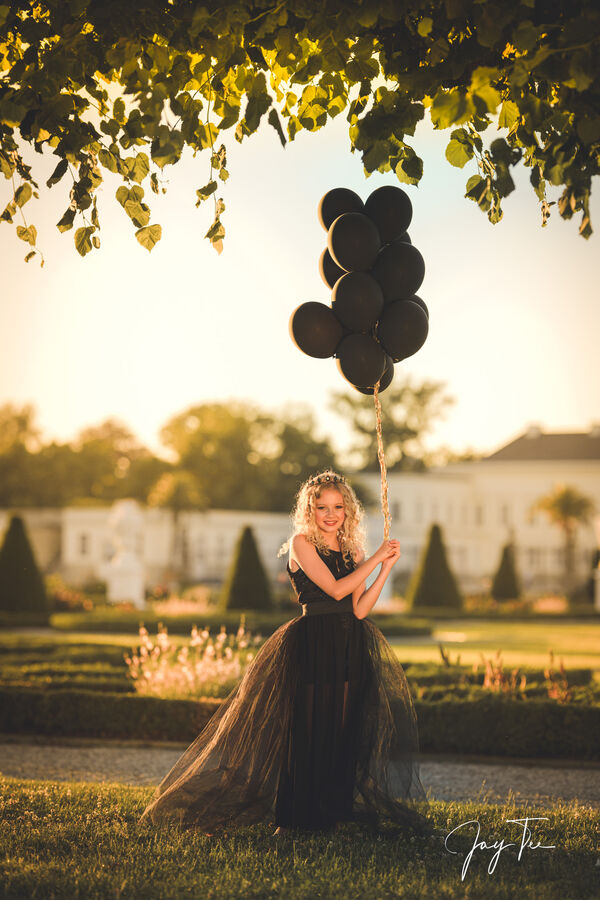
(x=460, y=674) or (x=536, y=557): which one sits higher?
(x=460, y=674)

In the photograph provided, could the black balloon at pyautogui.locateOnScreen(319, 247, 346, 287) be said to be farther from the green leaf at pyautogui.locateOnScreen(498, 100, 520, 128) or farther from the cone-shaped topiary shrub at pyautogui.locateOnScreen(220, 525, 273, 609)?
the cone-shaped topiary shrub at pyautogui.locateOnScreen(220, 525, 273, 609)

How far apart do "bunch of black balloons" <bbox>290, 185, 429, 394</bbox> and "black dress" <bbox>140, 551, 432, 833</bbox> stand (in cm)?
113

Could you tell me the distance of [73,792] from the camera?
5.58 metres

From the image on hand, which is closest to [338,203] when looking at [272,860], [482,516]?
[272,860]

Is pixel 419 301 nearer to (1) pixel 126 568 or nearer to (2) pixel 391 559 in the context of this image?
(2) pixel 391 559

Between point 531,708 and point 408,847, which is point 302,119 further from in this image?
point 531,708

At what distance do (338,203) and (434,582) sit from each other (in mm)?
20298

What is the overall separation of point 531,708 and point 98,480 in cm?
5323

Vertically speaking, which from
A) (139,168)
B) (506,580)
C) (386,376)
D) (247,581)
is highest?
(139,168)

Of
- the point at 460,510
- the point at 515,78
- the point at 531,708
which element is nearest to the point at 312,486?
the point at 515,78

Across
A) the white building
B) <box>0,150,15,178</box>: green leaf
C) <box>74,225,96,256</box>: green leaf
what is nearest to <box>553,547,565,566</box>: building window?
the white building

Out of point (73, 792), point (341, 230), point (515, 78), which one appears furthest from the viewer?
point (73, 792)

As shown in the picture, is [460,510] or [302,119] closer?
[302,119]

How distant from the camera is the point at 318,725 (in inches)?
183
